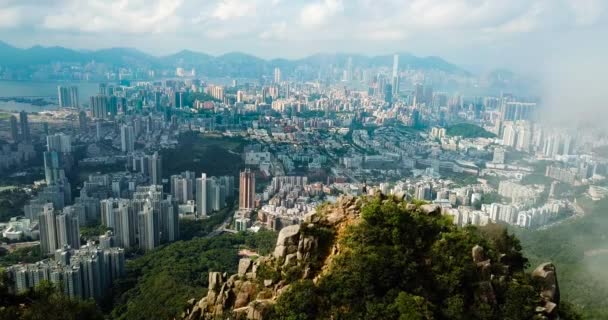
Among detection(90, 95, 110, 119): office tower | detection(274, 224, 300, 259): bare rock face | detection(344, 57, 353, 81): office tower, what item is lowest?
detection(90, 95, 110, 119): office tower

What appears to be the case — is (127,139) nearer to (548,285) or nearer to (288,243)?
(288,243)

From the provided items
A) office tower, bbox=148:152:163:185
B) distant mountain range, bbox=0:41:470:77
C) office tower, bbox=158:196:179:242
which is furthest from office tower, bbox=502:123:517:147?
distant mountain range, bbox=0:41:470:77

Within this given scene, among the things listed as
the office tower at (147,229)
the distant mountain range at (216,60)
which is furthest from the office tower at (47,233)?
the distant mountain range at (216,60)

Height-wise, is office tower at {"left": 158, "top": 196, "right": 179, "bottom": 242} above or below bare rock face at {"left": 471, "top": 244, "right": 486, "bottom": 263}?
below

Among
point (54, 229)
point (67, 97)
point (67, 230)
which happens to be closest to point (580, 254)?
point (67, 230)

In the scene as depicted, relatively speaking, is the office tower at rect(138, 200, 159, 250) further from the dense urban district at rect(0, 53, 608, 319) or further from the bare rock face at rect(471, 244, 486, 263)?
the bare rock face at rect(471, 244, 486, 263)

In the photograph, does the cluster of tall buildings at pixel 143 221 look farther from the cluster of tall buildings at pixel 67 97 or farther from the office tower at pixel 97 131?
A: the cluster of tall buildings at pixel 67 97

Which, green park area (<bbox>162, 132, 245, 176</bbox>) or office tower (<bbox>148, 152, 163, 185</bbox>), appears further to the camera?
green park area (<bbox>162, 132, 245, 176</bbox>)

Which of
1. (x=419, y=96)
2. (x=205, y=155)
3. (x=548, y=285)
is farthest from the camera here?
(x=419, y=96)
